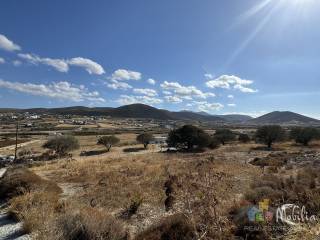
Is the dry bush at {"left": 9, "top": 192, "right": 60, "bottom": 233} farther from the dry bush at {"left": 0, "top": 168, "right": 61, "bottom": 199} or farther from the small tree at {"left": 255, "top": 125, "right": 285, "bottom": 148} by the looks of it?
the small tree at {"left": 255, "top": 125, "right": 285, "bottom": 148}

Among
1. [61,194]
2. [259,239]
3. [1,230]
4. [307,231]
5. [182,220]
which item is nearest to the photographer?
[307,231]

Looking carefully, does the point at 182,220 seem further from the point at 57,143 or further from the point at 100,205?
the point at 57,143

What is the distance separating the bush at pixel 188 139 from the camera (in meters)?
64.3

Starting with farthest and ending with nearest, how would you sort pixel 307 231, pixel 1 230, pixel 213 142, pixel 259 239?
pixel 213 142, pixel 1 230, pixel 259 239, pixel 307 231

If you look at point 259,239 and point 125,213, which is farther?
point 125,213

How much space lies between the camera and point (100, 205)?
609 inches

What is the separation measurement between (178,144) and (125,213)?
174 ft

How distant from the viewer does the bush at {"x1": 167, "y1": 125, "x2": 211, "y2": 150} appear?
211 feet

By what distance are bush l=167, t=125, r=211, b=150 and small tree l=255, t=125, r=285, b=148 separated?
40.8ft

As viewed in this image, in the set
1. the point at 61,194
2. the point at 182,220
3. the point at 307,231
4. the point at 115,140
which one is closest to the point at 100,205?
the point at 61,194

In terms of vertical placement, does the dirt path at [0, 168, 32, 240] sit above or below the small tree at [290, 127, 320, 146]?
below

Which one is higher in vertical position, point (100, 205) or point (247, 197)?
point (247, 197)

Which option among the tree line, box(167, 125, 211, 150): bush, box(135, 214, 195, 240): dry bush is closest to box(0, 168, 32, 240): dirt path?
box(135, 214, 195, 240): dry bush

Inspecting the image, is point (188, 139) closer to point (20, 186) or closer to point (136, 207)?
point (20, 186)
